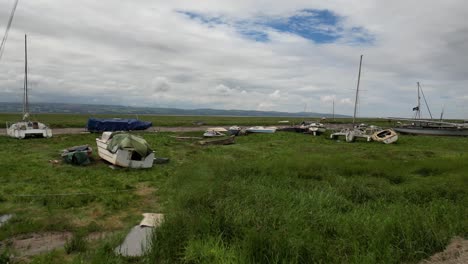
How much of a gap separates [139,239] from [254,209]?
339 cm

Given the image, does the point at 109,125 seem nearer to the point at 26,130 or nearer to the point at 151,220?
the point at 26,130

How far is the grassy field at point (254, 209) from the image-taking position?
7.29m

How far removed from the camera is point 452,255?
7.19 m

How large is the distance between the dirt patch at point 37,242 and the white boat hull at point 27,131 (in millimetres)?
29121

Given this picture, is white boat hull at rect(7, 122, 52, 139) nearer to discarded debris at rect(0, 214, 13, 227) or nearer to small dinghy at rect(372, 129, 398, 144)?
discarded debris at rect(0, 214, 13, 227)

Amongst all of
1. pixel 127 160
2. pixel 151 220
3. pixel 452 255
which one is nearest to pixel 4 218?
pixel 151 220

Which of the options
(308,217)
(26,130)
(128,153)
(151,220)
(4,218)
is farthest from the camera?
(26,130)

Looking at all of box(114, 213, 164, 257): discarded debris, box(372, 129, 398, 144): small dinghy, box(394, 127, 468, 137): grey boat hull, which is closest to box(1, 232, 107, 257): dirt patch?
box(114, 213, 164, 257): discarded debris

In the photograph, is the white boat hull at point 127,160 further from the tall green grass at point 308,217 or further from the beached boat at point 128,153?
the tall green grass at point 308,217

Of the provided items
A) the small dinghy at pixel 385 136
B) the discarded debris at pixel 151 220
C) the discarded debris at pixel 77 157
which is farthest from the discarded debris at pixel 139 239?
the small dinghy at pixel 385 136

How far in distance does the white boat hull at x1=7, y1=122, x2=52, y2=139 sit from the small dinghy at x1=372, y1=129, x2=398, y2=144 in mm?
37706

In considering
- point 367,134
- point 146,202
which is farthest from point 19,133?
point 367,134

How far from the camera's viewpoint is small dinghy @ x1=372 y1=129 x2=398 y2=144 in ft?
125

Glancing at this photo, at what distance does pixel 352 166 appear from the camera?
18.3 metres
